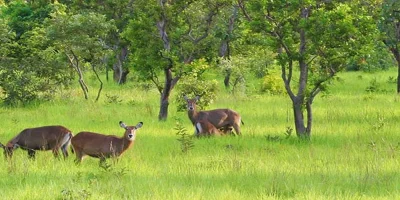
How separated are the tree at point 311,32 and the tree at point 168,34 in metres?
3.13

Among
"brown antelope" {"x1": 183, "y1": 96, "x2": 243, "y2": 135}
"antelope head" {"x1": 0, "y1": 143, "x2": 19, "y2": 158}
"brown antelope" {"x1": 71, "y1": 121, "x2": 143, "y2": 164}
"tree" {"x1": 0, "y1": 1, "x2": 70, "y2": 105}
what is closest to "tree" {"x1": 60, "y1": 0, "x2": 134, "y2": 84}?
"tree" {"x1": 0, "y1": 1, "x2": 70, "y2": 105}

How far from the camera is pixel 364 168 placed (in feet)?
35.9

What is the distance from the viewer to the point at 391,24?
77.9ft

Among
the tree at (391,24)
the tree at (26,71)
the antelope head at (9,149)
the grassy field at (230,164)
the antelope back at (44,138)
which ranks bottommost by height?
the grassy field at (230,164)

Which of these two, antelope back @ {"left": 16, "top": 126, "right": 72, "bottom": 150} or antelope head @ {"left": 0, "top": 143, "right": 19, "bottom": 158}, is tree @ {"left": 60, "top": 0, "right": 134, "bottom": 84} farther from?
antelope head @ {"left": 0, "top": 143, "right": 19, "bottom": 158}

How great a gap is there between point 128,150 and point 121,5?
22.6 meters

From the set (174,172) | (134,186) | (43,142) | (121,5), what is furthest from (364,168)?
(121,5)

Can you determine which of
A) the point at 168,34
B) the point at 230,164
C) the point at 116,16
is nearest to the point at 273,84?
the point at 168,34

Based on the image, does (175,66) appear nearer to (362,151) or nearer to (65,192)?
(362,151)

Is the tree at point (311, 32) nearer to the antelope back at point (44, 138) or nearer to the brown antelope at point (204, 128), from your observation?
the brown antelope at point (204, 128)

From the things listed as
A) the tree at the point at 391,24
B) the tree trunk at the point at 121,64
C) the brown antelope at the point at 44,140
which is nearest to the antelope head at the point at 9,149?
the brown antelope at the point at 44,140

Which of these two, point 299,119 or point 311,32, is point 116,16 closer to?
point 299,119

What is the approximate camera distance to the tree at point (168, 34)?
18906 mm

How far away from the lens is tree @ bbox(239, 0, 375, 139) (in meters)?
14.5
